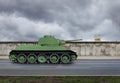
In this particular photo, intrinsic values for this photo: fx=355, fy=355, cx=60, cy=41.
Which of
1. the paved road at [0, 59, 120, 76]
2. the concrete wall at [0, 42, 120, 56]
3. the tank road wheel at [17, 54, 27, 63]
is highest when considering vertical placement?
the concrete wall at [0, 42, 120, 56]

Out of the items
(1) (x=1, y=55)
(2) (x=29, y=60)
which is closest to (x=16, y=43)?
(1) (x=1, y=55)

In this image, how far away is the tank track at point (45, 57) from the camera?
1144 inches

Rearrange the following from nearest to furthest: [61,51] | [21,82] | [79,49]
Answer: [21,82] → [61,51] → [79,49]

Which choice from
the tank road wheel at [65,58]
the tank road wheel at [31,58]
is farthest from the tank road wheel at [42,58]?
the tank road wheel at [65,58]

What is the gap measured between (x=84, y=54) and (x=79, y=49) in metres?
0.86

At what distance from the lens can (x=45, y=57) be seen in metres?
29.2

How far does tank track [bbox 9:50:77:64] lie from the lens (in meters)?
29.0

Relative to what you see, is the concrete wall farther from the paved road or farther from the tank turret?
the paved road

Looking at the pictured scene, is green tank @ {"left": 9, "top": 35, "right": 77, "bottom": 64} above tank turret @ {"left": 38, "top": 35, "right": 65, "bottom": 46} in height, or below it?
below

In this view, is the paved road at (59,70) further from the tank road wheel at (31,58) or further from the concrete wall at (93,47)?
the concrete wall at (93,47)

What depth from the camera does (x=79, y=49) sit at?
42.4 meters

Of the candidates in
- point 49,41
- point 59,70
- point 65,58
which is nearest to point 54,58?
point 65,58

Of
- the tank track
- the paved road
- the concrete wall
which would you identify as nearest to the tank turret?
the tank track

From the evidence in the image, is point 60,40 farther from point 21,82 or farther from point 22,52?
point 21,82
